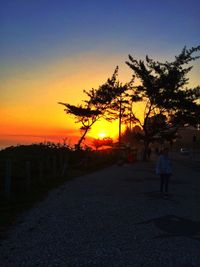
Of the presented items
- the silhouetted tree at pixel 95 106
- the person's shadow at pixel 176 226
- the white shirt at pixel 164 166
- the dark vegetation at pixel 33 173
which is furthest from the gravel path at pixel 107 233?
the silhouetted tree at pixel 95 106

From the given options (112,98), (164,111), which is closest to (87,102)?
(112,98)

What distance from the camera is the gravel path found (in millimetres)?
8789

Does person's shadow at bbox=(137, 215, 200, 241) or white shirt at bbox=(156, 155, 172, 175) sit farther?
white shirt at bbox=(156, 155, 172, 175)

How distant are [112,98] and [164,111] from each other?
574cm

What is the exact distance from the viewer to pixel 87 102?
49.6 meters

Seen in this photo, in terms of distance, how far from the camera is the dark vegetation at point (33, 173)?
53.6 feet

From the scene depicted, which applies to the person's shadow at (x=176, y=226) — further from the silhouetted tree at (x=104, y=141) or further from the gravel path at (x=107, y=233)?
the silhouetted tree at (x=104, y=141)

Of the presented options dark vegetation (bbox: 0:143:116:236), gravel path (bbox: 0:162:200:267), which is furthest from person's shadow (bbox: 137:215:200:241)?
dark vegetation (bbox: 0:143:116:236)

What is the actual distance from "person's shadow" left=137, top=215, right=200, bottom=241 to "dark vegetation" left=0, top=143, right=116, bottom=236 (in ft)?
11.8

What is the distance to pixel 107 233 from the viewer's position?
1116cm

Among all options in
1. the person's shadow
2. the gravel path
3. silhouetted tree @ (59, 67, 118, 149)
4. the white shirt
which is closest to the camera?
the gravel path

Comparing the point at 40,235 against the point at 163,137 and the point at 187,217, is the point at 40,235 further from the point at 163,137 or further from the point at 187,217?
the point at 163,137

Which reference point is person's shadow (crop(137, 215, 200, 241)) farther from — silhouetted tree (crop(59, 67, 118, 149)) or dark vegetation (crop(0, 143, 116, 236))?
silhouetted tree (crop(59, 67, 118, 149))

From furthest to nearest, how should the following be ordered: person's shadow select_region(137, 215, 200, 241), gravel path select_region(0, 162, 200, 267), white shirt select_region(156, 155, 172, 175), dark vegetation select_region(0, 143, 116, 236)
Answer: white shirt select_region(156, 155, 172, 175)
dark vegetation select_region(0, 143, 116, 236)
person's shadow select_region(137, 215, 200, 241)
gravel path select_region(0, 162, 200, 267)
